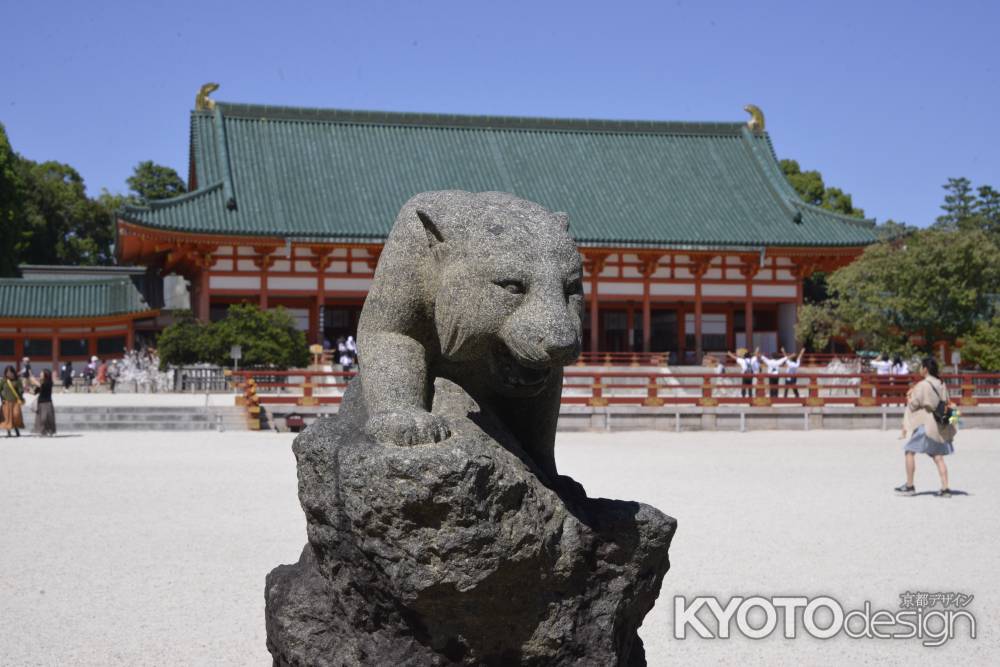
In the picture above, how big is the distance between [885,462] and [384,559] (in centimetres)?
1092

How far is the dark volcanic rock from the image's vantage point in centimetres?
299

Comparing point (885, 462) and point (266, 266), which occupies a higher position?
point (266, 266)

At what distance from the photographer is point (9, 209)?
120 ft

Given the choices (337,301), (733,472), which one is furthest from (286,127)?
(733,472)

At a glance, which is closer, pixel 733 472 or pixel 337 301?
pixel 733 472

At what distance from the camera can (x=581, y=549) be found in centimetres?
323

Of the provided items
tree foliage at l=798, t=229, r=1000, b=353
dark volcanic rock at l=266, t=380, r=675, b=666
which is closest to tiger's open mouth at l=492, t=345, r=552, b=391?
dark volcanic rock at l=266, t=380, r=675, b=666

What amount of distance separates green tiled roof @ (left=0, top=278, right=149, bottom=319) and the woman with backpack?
23.8 metres

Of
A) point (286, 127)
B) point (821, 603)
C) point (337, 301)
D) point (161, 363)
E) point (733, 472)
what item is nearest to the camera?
point (821, 603)

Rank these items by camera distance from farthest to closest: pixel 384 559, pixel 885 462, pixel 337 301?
1. pixel 337 301
2. pixel 885 462
3. pixel 384 559

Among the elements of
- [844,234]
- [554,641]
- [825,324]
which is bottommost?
[554,641]

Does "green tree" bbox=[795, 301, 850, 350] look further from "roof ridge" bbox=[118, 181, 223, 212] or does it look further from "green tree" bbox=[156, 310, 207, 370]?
"roof ridge" bbox=[118, 181, 223, 212]

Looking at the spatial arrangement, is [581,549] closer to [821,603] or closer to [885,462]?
[821,603]

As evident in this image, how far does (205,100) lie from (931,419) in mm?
26270
